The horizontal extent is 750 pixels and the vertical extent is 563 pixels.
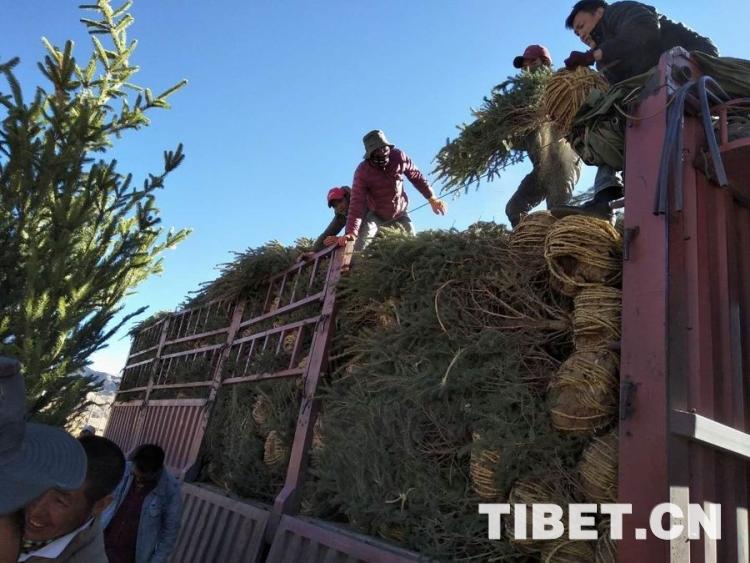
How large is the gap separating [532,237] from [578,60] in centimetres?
102

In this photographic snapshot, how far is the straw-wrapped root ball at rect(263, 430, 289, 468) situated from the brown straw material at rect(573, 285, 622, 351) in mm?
2384

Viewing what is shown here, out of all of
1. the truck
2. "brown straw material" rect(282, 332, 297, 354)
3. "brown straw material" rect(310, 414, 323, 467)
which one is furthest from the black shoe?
"brown straw material" rect(282, 332, 297, 354)

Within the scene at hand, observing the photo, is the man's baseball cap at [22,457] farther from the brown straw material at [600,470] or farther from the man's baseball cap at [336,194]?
the man's baseball cap at [336,194]

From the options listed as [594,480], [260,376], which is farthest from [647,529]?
[260,376]

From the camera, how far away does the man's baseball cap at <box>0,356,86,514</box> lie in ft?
3.81

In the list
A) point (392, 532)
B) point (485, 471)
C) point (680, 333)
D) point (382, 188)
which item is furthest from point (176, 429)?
point (680, 333)

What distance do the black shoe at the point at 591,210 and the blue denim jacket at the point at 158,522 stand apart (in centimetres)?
299

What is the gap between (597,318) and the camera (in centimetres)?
234

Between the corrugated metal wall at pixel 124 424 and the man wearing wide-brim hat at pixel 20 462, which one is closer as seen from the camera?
the man wearing wide-brim hat at pixel 20 462

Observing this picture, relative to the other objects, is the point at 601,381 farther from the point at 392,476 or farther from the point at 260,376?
the point at 260,376

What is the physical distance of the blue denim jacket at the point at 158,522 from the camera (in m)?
3.62

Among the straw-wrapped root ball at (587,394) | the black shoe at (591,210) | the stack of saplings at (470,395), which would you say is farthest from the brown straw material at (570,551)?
the black shoe at (591,210)

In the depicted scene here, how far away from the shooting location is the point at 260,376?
15.3ft

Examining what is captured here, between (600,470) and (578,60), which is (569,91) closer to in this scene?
(578,60)
